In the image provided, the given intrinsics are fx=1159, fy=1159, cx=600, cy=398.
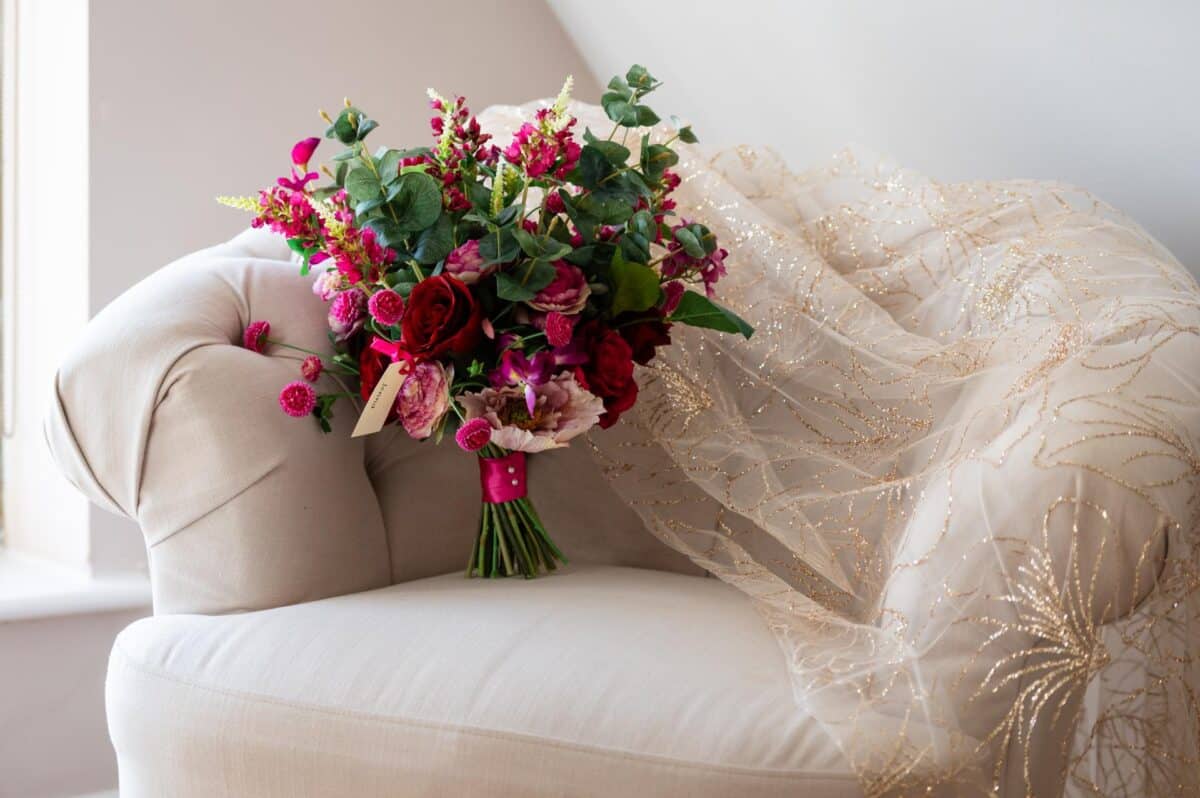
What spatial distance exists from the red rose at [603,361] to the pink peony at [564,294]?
43 millimetres

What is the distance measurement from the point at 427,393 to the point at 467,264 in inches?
5.1

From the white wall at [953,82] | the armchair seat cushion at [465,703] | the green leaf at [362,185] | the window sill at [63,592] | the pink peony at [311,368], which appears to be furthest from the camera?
the window sill at [63,592]

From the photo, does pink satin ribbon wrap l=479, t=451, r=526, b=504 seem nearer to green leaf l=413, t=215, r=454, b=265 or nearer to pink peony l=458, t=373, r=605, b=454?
pink peony l=458, t=373, r=605, b=454

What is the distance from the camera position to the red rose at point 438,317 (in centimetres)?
108

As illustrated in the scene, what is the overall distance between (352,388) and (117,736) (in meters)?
0.42

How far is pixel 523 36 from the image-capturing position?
223 centimetres

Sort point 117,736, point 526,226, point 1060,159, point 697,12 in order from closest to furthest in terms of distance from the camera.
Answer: point 117,736 → point 526,226 → point 1060,159 → point 697,12

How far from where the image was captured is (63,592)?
179 cm

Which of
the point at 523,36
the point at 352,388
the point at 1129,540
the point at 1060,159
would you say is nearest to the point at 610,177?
the point at 352,388

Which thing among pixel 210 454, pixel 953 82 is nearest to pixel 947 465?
pixel 210 454

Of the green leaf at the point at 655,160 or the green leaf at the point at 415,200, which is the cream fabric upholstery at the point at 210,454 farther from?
the green leaf at the point at 655,160

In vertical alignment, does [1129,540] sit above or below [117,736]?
above

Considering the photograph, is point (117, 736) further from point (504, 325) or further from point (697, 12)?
point (697, 12)

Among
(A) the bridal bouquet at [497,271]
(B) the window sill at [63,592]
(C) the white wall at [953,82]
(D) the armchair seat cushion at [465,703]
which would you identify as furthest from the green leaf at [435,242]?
(B) the window sill at [63,592]
